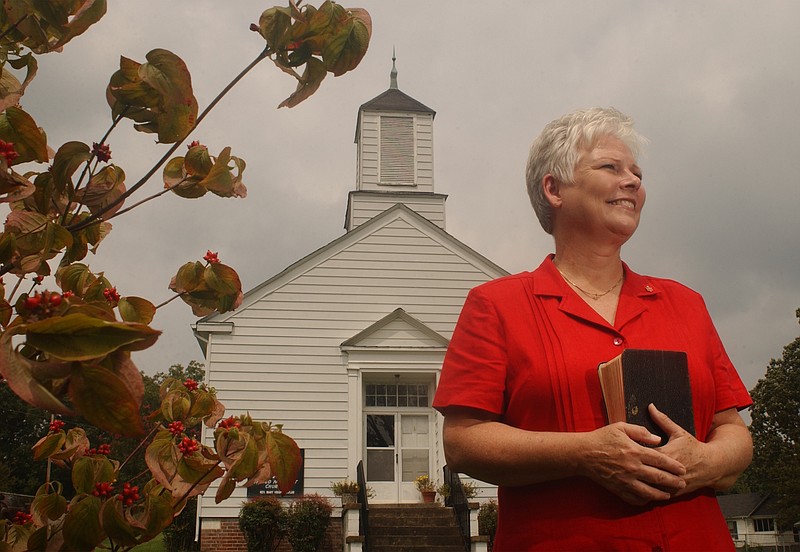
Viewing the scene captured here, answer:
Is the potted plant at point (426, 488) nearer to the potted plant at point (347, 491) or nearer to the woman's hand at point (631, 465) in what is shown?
the potted plant at point (347, 491)

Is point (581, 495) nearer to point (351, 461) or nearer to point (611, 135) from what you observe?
point (611, 135)

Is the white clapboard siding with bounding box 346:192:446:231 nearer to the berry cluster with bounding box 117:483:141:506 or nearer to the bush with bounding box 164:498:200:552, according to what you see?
the bush with bounding box 164:498:200:552

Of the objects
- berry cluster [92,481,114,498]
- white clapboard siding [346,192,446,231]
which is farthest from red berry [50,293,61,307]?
white clapboard siding [346,192,446,231]

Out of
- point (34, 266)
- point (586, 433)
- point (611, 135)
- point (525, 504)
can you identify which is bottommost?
point (525, 504)

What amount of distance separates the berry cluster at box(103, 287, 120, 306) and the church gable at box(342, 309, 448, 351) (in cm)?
1310

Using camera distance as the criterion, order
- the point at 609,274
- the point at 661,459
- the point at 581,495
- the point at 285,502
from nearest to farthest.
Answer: the point at 661,459, the point at 581,495, the point at 609,274, the point at 285,502

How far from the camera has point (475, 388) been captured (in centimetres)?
190

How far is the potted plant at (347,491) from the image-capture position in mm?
13815

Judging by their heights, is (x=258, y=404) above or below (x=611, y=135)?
above

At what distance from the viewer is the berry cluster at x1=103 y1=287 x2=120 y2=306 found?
1.85m

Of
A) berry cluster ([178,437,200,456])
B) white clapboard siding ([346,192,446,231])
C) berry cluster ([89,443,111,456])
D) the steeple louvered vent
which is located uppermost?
the steeple louvered vent

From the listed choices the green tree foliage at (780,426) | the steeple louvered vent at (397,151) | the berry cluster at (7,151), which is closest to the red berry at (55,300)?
the berry cluster at (7,151)

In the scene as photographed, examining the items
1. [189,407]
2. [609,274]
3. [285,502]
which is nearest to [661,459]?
[609,274]

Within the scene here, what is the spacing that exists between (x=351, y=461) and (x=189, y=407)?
12.7 metres
